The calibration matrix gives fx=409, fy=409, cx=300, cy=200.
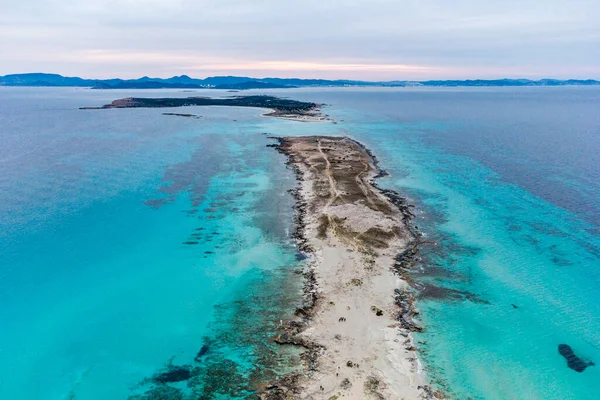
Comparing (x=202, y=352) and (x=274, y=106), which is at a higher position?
(x=274, y=106)

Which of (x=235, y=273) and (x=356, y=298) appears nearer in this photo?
(x=356, y=298)

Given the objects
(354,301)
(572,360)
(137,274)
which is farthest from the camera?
(137,274)

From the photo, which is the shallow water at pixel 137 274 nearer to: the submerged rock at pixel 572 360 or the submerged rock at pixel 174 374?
the submerged rock at pixel 174 374

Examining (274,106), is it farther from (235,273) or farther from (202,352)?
(202,352)

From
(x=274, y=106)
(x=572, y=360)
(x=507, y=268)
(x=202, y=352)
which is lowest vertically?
(x=572, y=360)

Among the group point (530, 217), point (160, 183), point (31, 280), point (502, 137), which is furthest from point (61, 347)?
point (502, 137)

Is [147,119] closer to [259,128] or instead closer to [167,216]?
[259,128]

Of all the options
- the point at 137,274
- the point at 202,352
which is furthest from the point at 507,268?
the point at 137,274

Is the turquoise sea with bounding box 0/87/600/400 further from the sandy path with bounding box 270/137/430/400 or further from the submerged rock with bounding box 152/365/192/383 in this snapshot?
the sandy path with bounding box 270/137/430/400
